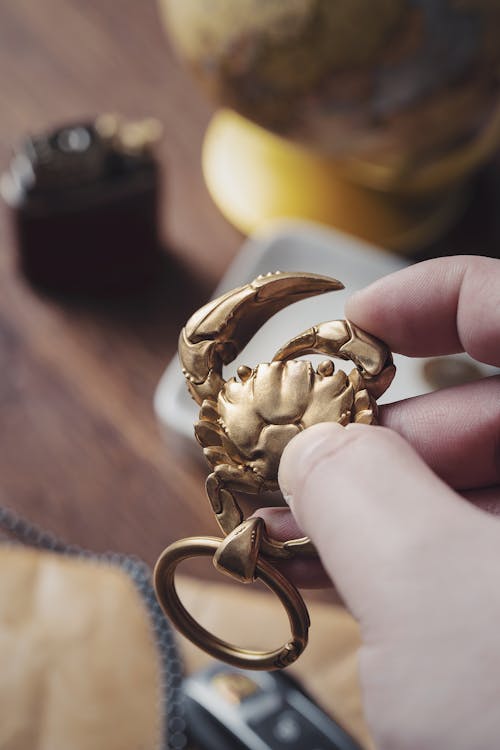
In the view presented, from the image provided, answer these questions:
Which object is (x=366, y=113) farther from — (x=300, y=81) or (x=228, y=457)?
(x=228, y=457)

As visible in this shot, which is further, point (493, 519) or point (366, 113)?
point (366, 113)

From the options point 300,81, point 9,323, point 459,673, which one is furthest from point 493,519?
point 9,323

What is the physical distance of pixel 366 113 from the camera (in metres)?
0.77

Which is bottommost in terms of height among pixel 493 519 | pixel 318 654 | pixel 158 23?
pixel 318 654

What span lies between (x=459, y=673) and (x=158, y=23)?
88 centimetres

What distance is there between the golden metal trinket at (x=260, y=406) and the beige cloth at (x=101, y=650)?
185 millimetres

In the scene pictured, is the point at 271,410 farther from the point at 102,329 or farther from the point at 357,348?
the point at 102,329

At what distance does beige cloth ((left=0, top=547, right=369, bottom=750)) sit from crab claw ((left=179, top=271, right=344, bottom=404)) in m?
0.24

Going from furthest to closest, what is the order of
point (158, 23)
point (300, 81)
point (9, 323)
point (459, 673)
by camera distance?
point (158, 23) → point (9, 323) → point (300, 81) → point (459, 673)

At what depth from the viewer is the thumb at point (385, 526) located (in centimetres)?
36

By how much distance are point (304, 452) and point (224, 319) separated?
0.09 meters

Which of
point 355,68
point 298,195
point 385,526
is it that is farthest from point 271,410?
point 298,195

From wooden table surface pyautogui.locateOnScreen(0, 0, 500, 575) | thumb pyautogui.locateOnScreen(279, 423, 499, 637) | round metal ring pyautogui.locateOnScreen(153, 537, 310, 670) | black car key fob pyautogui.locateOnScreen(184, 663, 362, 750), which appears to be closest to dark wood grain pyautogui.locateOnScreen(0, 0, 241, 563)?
wooden table surface pyautogui.locateOnScreen(0, 0, 500, 575)

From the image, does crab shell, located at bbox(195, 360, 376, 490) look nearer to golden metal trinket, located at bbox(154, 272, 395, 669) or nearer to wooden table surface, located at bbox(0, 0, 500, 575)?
golden metal trinket, located at bbox(154, 272, 395, 669)
